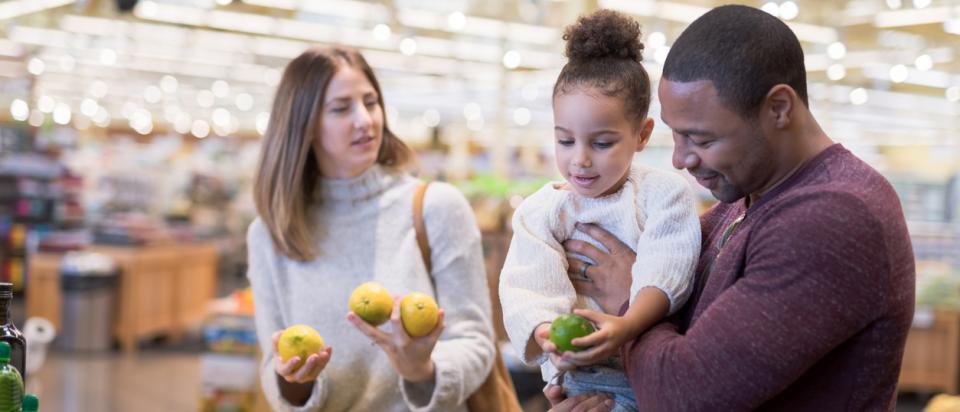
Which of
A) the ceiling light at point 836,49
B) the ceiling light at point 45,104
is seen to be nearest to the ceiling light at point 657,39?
the ceiling light at point 836,49

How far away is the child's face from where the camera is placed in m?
1.79

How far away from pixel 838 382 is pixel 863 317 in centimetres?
11

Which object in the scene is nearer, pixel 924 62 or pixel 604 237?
pixel 604 237

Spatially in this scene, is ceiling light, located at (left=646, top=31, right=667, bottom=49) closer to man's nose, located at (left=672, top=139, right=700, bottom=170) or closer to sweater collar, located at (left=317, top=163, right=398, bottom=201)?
sweater collar, located at (left=317, top=163, right=398, bottom=201)

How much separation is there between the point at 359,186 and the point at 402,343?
545mm

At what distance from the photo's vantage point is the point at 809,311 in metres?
1.36

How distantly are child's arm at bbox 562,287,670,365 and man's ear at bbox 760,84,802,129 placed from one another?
351mm

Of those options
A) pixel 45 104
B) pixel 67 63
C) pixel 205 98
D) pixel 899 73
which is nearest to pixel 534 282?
pixel 899 73

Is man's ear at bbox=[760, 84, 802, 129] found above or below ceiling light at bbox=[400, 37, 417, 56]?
below

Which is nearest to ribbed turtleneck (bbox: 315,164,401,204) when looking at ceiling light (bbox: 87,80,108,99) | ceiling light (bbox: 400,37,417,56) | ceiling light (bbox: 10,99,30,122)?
ceiling light (bbox: 10,99,30,122)

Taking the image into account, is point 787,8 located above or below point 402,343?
above

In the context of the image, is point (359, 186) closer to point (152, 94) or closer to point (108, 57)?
point (108, 57)

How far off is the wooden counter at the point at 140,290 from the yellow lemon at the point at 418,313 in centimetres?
968

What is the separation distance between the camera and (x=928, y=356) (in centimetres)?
933
